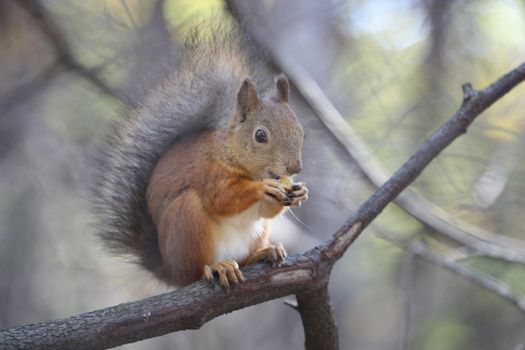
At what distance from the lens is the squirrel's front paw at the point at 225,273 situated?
77.3 inches

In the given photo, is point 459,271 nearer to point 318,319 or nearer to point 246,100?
point 318,319

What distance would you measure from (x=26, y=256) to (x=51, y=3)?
1354mm

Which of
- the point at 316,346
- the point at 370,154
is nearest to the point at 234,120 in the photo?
the point at 316,346

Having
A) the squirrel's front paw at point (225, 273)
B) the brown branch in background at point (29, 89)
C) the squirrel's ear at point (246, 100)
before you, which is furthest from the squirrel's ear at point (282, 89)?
the brown branch in background at point (29, 89)

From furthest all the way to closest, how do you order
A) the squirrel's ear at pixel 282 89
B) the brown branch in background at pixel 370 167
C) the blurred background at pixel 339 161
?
the blurred background at pixel 339 161, the brown branch in background at pixel 370 167, the squirrel's ear at pixel 282 89

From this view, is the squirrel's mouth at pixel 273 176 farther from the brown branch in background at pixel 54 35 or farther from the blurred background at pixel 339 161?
the brown branch in background at pixel 54 35

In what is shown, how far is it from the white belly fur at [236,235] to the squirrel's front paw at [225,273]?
7.1 inches

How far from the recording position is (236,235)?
2.25 meters

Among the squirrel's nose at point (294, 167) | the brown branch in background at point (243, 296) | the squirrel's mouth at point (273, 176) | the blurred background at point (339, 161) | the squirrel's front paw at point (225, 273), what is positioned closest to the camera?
the brown branch in background at point (243, 296)

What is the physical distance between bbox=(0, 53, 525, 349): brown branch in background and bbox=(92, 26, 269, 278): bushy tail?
0.49 metres

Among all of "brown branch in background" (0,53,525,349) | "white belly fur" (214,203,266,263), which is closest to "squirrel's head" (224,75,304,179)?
"white belly fur" (214,203,266,263)

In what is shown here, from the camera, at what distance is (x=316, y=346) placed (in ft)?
7.25

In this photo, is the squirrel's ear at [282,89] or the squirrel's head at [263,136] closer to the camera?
the squirrel's head at [263,136]

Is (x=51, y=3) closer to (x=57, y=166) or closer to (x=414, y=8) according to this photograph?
(x=57, y=166)
